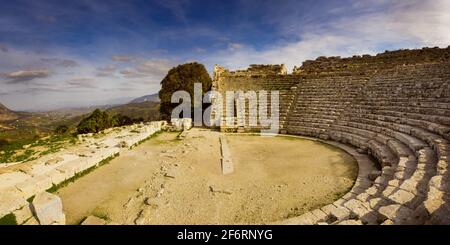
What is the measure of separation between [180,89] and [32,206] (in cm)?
2015

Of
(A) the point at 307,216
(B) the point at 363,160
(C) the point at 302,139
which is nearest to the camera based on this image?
(A) the point at 307,216

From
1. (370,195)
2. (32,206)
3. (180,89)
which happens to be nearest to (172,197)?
(32,206)

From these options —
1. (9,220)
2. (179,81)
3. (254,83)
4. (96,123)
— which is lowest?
(9,220)

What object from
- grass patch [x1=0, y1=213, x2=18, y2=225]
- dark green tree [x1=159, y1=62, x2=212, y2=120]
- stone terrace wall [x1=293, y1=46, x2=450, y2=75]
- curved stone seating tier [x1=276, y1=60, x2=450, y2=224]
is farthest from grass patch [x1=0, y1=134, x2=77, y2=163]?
stone terrace wall [x1=293, y1=46, x2=450, y2=75]

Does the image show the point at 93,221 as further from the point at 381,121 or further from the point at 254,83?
the point at 254,83

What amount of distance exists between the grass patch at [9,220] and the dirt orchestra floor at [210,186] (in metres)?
0.98

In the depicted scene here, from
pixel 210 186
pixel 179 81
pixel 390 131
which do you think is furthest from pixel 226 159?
pixel 179 81

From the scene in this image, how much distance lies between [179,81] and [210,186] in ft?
62.9

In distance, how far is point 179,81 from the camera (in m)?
25.5

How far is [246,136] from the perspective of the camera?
50.8 feet

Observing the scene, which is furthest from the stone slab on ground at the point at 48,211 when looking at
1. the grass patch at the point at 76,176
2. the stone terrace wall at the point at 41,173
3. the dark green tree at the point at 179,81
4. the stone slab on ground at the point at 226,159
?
the dark green tree at the point at 179,81
